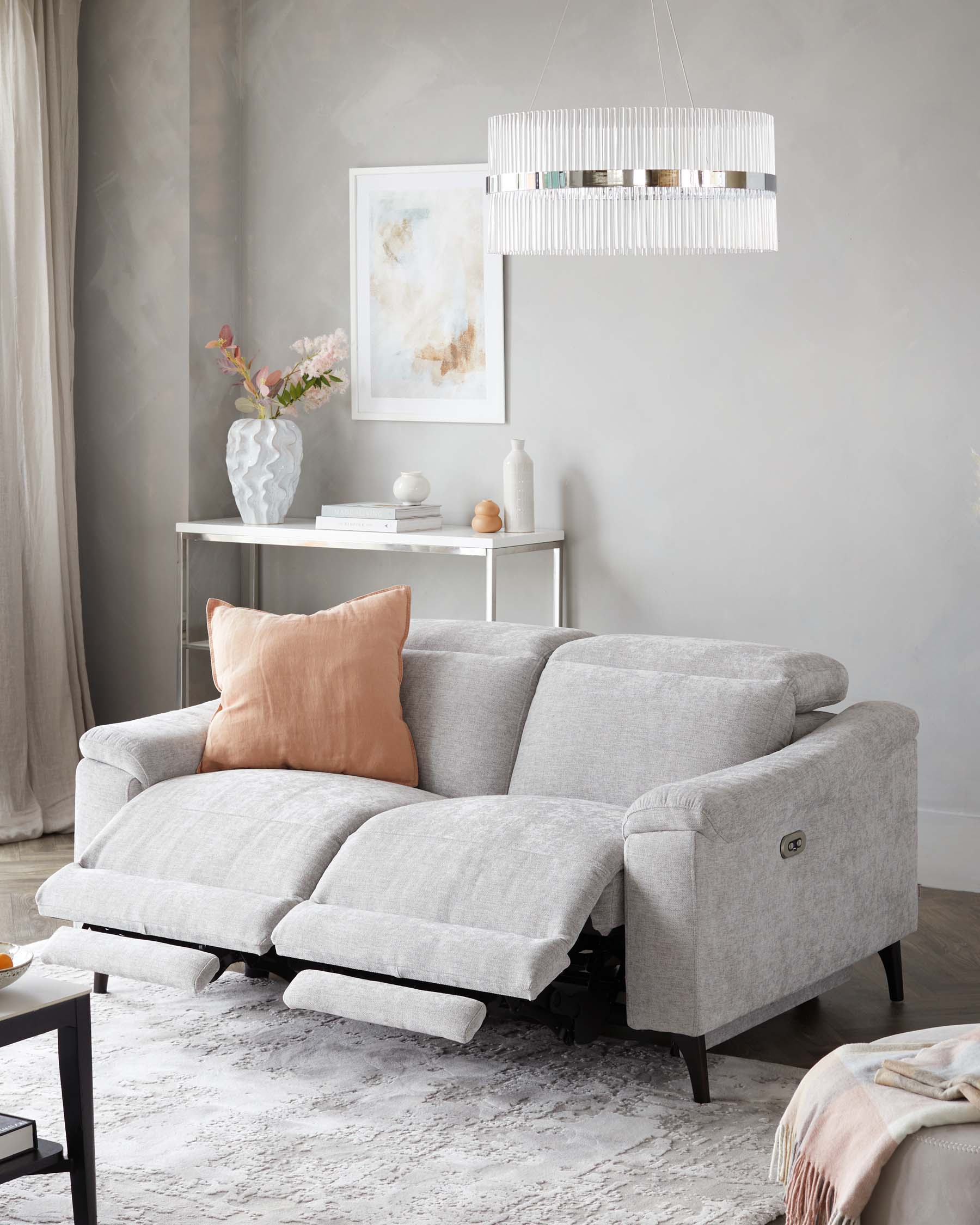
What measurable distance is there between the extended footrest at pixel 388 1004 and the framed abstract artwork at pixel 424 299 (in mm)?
2687

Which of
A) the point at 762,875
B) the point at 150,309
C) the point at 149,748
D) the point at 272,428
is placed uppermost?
the point at 150,309

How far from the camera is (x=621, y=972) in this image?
320cm

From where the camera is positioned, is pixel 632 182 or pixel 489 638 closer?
pixel 632 182

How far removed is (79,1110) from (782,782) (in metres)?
1.48

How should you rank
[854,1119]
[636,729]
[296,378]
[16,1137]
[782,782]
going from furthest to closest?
1. [296,378]
2. [636,729]
3. [782,782]
4. [16,1137]
5. [854,1119]

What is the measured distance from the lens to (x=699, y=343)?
5.03 meters

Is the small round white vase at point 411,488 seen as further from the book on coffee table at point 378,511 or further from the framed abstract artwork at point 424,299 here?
the framed abstract artwork at point 424,299

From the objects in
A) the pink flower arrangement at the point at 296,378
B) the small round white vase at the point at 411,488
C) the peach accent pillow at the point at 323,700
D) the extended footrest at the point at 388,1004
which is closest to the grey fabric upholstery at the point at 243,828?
the peach accent pillow at the point at 323,700

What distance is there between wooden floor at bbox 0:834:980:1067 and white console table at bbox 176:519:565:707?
44.5 inches

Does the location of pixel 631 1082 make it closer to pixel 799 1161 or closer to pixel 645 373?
pixel 799 1161

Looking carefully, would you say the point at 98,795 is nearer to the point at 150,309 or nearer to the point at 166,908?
the point at 166,908

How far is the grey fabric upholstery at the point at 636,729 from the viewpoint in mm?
3520

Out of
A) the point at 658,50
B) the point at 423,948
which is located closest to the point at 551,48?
the point at 658,50

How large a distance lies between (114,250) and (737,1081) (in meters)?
3.85
